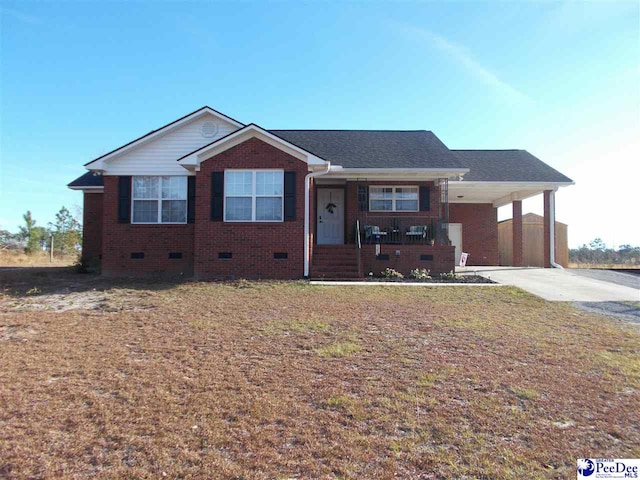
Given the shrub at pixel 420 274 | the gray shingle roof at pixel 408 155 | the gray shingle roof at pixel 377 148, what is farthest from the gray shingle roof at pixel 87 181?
the shrub at pixel 420 274

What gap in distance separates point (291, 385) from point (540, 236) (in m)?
19.6

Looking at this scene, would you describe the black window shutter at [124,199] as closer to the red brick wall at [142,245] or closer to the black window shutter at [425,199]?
the red brick wall at [142,245]

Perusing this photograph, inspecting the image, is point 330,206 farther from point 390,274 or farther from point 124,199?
point 124,199

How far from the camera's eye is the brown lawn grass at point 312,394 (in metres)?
2.84

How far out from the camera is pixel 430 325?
663 centimetres

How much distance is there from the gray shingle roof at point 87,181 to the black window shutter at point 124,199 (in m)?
2.56

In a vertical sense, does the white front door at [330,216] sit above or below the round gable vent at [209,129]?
below


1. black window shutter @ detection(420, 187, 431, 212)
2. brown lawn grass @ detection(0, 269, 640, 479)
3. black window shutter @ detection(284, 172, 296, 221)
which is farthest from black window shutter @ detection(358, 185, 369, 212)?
brown lawn grass @ detection(0, 269, 640, 479)

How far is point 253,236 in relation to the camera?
12.0 m

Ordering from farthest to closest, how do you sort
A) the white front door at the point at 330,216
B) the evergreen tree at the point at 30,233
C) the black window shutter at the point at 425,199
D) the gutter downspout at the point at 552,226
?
the evergreen tree at the point at 30,233, the gutter downspout at the point at 552,226, the white front door at the point at 330,216, the black window shutter at the point at 425,199

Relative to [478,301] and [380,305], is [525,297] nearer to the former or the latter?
[478,301]

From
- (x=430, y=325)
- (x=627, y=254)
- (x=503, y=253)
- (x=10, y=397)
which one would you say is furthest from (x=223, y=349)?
(x=627, y=254)

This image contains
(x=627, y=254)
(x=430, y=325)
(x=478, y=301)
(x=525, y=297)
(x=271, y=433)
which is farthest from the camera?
(x=627, y=254)

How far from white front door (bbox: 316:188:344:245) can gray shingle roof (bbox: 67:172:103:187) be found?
8536 mm
